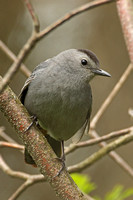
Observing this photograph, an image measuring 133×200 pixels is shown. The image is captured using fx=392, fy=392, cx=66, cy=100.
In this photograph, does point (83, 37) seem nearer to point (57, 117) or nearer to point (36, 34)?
point (57, 117)

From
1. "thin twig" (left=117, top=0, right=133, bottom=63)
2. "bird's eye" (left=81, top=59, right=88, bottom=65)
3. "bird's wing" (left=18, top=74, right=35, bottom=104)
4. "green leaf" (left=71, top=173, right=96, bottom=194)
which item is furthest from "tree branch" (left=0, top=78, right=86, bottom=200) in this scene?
"thin twig" (left=117, top=0, right=133, bottom=63)

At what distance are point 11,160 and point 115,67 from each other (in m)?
3.29

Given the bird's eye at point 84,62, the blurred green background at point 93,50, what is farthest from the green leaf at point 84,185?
the blurred green background at point 93,50

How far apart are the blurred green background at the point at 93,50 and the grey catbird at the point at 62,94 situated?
14.2 feet

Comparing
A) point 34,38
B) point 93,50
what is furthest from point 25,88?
A: point 93,50

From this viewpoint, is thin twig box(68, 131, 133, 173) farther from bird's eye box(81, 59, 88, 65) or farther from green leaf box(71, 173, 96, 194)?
bird's eye box(81, 59, 88, 65)

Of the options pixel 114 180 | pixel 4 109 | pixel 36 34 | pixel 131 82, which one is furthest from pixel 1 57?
pixel 36 34

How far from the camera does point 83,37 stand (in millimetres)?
9750

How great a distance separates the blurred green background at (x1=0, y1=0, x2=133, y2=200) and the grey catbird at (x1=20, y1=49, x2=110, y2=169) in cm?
434

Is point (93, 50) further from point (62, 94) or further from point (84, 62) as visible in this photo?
point (62, 94)

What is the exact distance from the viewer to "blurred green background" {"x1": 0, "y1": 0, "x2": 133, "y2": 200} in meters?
8.97

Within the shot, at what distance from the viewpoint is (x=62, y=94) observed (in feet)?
14.0

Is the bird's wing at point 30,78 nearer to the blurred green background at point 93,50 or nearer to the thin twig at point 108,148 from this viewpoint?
the thin twig at point 108,148

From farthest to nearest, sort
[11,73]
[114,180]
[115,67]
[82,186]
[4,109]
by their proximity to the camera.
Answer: [115,67] → [114,180] → [82,186] → [4,109] → [11,73]
